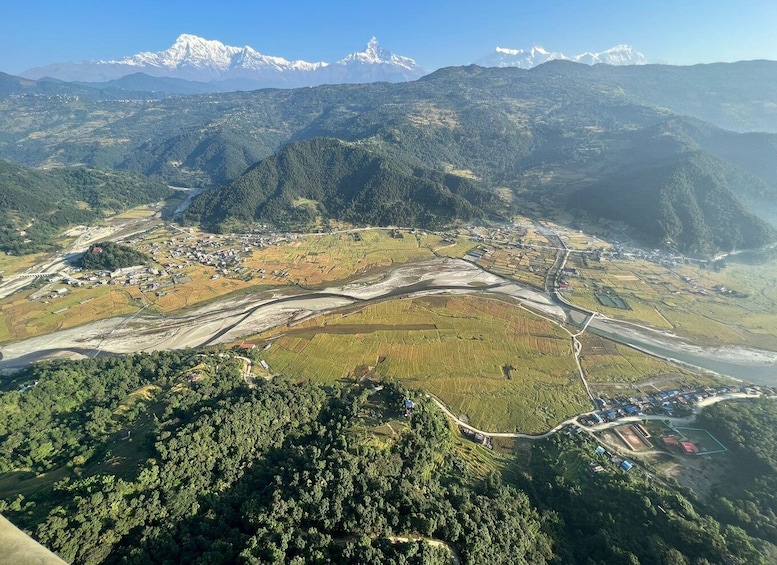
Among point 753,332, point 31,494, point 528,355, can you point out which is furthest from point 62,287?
point 753,332

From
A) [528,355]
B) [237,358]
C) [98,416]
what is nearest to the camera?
[98,416]

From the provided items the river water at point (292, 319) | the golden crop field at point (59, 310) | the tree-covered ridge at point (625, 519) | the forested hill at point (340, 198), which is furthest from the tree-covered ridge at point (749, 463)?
the golden crop field at point (59, 310)

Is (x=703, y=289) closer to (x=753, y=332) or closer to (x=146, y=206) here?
(x=753, y=332)

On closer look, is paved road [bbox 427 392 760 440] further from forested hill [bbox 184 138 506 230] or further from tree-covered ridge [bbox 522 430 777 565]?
forested hill [bbox 184 138 506 230]

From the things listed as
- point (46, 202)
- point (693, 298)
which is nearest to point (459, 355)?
point (693, 298)

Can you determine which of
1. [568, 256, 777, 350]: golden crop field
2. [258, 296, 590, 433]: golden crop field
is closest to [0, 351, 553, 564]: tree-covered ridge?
[258, 296, 590, 433]: golden crop field

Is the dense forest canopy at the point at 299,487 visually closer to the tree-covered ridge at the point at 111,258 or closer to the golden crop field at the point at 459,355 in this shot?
the golden crop field at the point at 459,355
